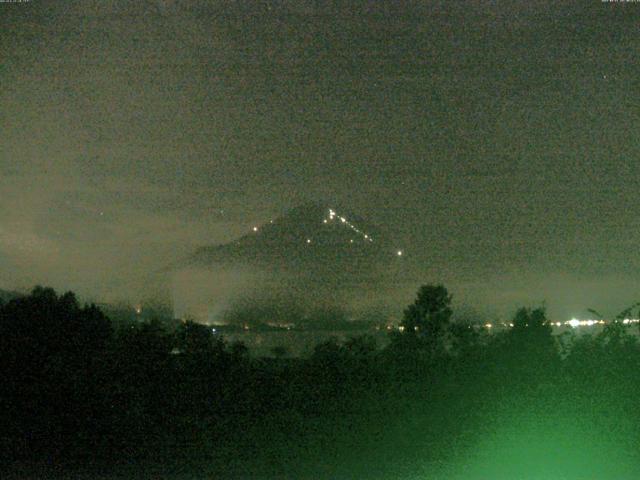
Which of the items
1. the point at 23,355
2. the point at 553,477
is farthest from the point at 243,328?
the point at 553,477

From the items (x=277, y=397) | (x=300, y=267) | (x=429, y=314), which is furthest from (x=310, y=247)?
(x=277, y=397)

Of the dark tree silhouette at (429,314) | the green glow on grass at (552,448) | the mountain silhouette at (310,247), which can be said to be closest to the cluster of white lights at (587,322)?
the green glow on grass at (552,448)

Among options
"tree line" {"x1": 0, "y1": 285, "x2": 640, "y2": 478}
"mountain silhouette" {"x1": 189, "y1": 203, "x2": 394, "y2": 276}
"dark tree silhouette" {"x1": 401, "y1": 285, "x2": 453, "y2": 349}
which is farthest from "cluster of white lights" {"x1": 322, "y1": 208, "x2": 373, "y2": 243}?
"tree line" {"x1": 0, "y1": 285, "x2": 640, "y2": 478}

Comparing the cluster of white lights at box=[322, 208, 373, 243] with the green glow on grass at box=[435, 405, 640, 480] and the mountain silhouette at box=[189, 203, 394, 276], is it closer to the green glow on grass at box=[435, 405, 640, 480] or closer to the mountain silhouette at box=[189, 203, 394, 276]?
the mountain silhouette at box=[189, 203, 394, 276]

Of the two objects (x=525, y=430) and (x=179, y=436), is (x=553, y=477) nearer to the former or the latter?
(x=525, y=430)

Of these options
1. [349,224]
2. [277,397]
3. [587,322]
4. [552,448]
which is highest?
[349,224]

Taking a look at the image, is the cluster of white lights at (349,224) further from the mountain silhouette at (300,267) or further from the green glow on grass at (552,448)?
the green glow on grass at (552,448)

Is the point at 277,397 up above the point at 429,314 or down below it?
below

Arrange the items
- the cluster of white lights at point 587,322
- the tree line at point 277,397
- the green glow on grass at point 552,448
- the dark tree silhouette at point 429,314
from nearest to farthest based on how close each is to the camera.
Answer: the green glow on grass at point 552,448, the tree line at point 277,397, the cluster of white lights at point 587,322, the dark tree silhouette at point 429,314

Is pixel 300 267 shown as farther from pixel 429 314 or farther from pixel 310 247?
pixel 429 314

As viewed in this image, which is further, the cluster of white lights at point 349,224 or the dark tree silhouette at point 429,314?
the cluster of white lights at point 349,224

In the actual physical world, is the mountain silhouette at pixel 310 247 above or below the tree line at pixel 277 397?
above
